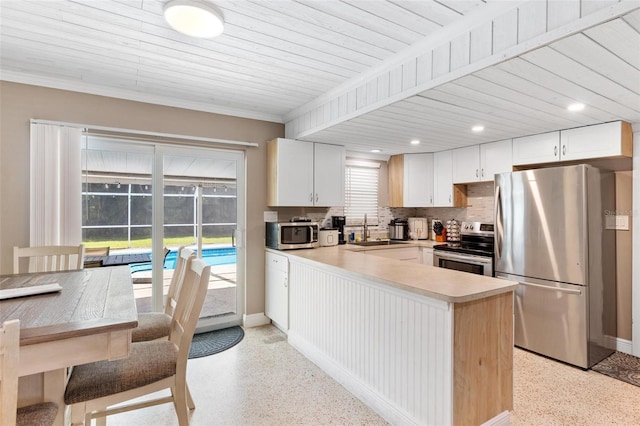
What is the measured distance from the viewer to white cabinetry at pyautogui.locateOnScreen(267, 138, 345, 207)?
360 cm

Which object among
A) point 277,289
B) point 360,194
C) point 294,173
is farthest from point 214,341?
point 360,194

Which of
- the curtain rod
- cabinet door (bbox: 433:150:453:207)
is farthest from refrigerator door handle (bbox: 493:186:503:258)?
the curtain rod

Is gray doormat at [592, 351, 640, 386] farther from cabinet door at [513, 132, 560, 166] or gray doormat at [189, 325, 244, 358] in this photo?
gray doormat at [189, 325, 244, 358]

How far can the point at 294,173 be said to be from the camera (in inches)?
144

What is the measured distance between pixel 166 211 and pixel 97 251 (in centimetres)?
70

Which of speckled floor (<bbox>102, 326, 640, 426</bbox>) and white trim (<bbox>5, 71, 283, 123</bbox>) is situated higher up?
white trim (<bbox>5, 71, 283, 123</bbox>)

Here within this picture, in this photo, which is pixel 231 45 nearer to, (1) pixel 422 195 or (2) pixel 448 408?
(2) pixel 448 408

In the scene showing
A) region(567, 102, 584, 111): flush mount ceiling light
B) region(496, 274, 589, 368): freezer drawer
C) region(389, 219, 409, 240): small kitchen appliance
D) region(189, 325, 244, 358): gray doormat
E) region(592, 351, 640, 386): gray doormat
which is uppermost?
region(567, 102, 584, 111): flush mount ceiling light

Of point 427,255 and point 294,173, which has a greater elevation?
point 294,173

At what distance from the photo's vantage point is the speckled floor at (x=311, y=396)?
82.8 inches

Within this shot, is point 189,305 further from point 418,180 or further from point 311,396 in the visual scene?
point 418,180

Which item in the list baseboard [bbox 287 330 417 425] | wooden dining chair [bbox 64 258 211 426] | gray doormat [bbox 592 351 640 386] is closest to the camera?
wooden dining chair [bbox 64 258 211 426]

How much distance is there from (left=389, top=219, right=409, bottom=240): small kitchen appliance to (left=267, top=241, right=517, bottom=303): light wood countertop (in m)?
1.94

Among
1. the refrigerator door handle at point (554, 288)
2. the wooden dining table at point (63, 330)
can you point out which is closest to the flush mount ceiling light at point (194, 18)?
the wooden dining table at point (63, 330)
